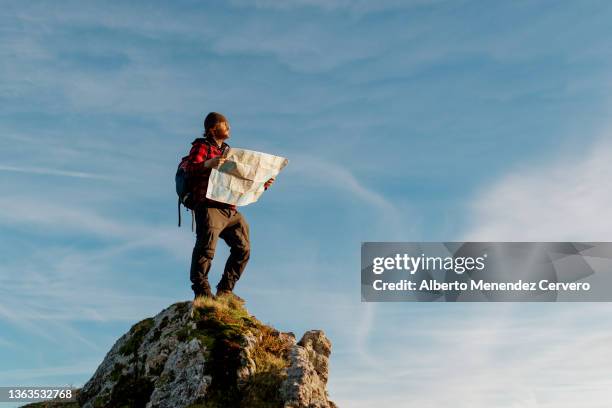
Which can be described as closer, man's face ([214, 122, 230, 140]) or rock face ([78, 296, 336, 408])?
rock face ([78, 296, 336, 408])

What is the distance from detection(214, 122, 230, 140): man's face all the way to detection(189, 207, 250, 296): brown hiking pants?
1.62 meters

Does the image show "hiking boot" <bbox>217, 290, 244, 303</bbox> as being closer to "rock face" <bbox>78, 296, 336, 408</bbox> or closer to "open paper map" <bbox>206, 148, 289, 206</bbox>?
"rock face" <bbox>78, 296, 336, 408</bbox>

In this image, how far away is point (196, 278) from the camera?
1489 cm

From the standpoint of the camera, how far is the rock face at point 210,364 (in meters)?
11.9

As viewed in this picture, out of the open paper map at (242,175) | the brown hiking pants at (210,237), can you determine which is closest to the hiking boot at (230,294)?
the brown hiking pants at (210,237)

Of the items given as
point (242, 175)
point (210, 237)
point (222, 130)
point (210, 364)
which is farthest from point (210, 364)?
point (222, 130)

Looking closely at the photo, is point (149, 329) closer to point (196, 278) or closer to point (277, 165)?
point (196, 278)

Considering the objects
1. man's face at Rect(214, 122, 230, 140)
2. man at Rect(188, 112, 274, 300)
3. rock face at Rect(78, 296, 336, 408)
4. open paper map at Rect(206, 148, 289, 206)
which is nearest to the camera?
rock face at Rect(78, 296, 336, 408)

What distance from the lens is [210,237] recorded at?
14.8 meters

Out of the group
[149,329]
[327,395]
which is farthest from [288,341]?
[149,329]

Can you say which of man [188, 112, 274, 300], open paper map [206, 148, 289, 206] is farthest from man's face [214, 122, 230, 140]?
open paper map [206, 148, 289, 206]

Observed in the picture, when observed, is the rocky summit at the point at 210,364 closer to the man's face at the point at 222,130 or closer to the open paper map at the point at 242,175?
the open paper map at the point at 242,175

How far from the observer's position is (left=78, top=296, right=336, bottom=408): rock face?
11938 millimetres

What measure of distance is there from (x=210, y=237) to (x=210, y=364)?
317cm
